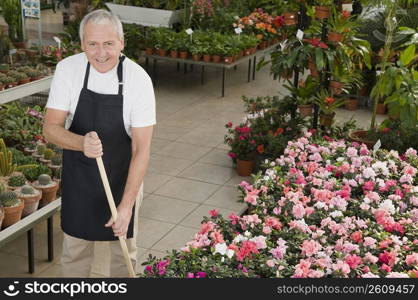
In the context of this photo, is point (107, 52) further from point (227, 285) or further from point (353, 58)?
point (353, 58)

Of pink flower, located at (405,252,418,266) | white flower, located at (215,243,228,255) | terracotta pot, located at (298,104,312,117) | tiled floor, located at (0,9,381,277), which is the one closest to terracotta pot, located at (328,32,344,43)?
terracotta pot, located at (298,104,312,117)

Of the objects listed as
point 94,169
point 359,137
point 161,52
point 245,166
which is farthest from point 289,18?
point 94,169

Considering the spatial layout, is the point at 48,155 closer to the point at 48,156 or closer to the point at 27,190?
the point at 48,156

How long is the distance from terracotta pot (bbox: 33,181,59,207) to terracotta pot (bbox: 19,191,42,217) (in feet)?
0.31

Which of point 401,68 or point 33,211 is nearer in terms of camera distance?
point 33,211

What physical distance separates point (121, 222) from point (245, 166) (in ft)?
10.9

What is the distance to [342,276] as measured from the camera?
2.75 m

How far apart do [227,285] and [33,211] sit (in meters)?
2.13

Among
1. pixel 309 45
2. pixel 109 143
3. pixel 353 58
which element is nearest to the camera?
pixel 109 143

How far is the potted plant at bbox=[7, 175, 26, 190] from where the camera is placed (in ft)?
14.0

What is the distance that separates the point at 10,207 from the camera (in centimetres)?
397

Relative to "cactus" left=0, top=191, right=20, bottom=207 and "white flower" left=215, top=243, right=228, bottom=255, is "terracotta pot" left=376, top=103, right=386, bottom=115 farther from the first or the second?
"white flower" left=215, top=243, right=228, bottom=255

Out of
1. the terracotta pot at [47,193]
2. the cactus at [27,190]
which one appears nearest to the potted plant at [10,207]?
the cactus at [27,190]

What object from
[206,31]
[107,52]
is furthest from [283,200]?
[206,31]
